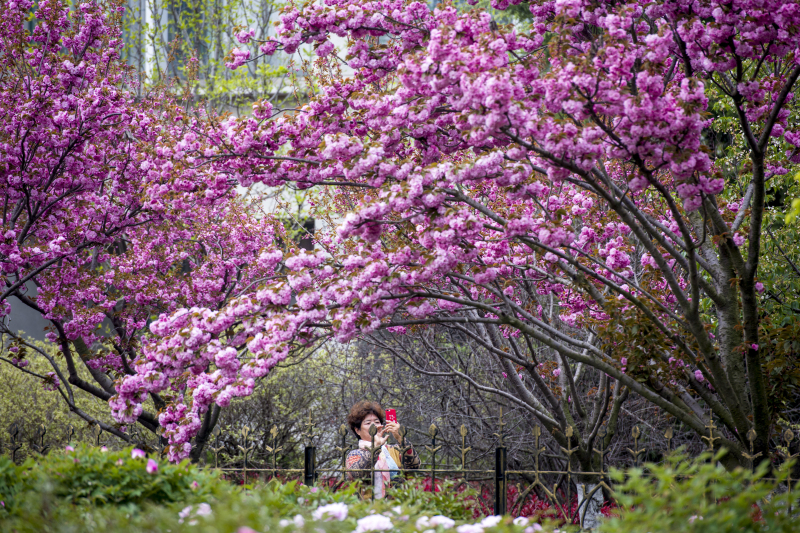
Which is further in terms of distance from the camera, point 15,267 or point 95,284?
point 95,284

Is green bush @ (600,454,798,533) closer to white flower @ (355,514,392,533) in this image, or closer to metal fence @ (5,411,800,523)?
white flower @ (355,514,392,533)

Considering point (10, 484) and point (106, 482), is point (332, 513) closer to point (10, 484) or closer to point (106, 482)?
point (106, 482)

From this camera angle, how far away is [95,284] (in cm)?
684

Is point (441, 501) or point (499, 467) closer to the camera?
point (441, 501)

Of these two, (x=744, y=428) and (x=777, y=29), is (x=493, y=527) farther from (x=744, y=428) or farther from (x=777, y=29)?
(x=777, y=29)

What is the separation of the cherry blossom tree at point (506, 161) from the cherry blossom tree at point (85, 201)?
149 cm

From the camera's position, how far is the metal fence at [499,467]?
13.9 ft

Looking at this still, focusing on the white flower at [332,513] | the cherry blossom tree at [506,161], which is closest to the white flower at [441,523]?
the white flower at [332,513]

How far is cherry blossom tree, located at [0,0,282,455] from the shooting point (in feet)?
20.3

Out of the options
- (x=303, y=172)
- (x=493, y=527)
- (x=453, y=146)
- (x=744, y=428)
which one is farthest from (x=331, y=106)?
(x=744, y=428)

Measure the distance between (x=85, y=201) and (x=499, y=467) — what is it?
4.91 m

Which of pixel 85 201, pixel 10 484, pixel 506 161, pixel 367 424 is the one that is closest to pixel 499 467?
pixel 367 424

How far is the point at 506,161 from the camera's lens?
4238mm

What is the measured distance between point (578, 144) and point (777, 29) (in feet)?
5.14
